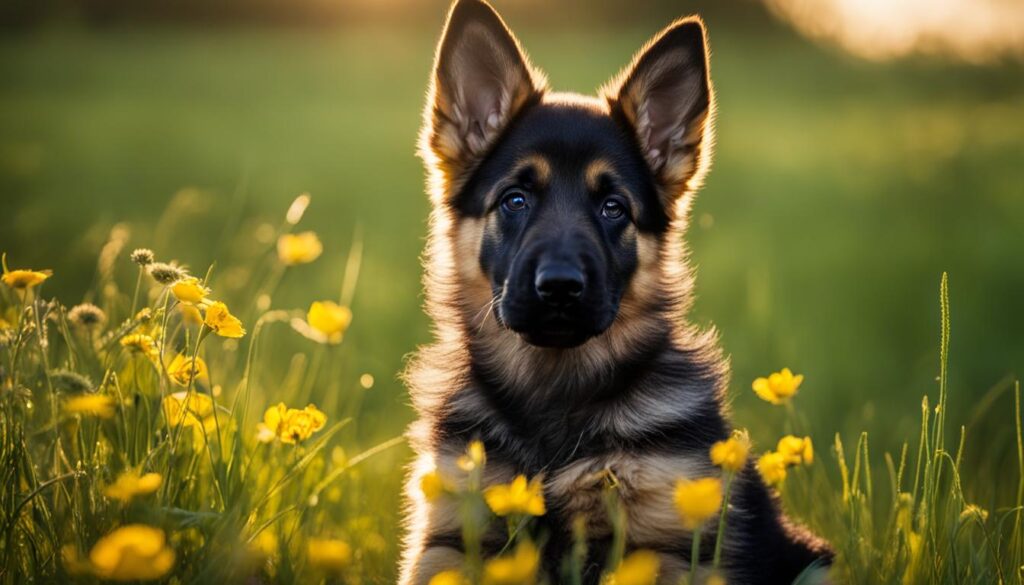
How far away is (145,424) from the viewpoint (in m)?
3.59

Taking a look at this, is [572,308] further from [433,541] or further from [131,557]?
[131,557]

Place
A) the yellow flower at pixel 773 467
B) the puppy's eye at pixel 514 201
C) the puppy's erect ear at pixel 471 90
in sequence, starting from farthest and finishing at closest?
the puppy's erect ear at pixel 471 90
the puppy's eye at pixel 514 201
the yellow flower at pixel 773 467

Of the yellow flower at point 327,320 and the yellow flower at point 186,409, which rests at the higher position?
the yellow flower at point 327,320

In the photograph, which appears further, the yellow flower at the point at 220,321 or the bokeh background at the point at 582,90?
the bokeh background at the point at 582,90

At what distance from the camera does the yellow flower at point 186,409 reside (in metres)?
3.11

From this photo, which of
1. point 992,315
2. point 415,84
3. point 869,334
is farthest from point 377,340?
point 415,84

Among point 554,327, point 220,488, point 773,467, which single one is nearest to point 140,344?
point 220,488

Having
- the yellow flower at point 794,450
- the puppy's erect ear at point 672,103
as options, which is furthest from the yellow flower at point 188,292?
the puppy's erect ear at point 672,103

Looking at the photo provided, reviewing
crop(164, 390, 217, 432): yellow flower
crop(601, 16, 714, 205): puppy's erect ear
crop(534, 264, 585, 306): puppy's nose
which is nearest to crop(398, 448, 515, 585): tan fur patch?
crop(534, 264, 585, 306): puppy's nose

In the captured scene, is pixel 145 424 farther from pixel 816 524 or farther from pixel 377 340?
pixel 377 340

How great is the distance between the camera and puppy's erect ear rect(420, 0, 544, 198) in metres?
4.22

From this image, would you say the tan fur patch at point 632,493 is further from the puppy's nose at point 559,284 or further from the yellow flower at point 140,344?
the yellow flower at point 140,344

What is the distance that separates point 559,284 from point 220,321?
1.18 meters

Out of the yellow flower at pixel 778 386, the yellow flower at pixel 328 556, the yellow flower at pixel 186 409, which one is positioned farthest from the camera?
the yellow flower at pixel 778 386
